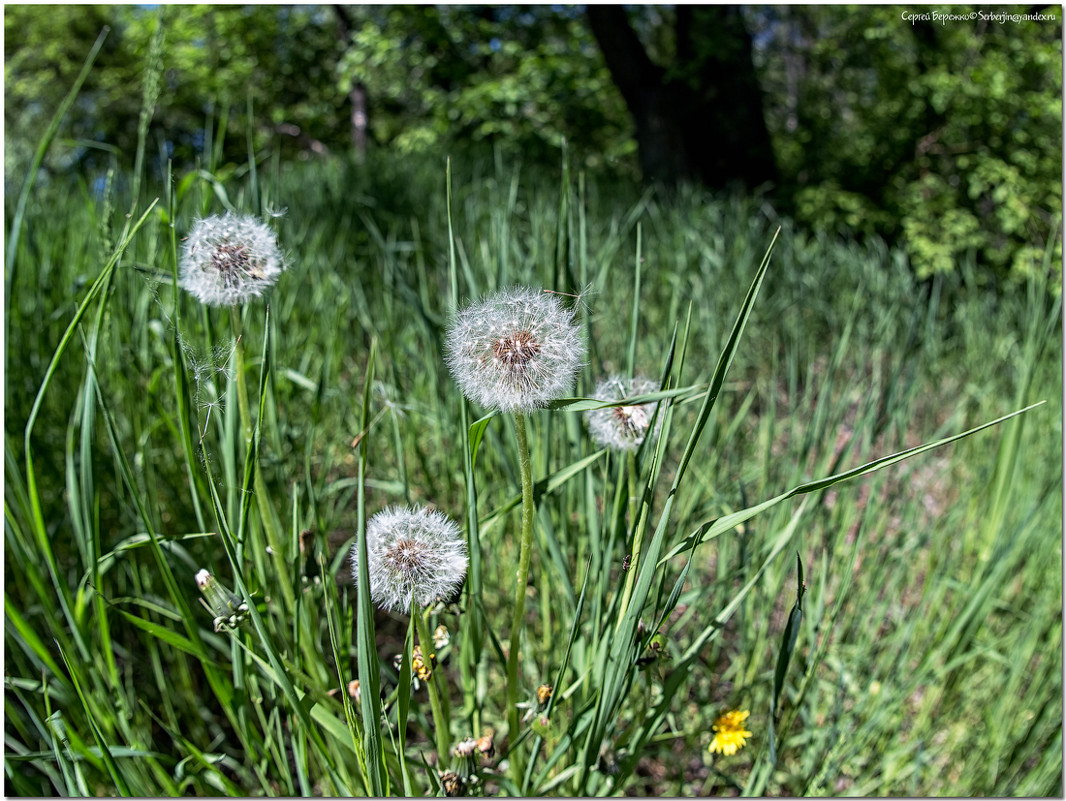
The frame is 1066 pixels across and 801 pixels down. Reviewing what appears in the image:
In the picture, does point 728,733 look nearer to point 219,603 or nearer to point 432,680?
point 432,680

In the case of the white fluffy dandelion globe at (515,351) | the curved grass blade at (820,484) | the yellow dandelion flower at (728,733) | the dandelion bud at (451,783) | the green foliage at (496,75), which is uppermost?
the green foliage at (496,75)

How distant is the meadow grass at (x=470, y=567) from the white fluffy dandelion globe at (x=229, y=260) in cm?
4

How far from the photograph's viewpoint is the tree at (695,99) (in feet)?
19.4

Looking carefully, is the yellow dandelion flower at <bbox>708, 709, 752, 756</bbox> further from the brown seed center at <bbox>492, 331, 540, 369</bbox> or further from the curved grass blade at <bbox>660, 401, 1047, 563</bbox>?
the brown seed center at <bbox>492, 331, 540, 369</bbox>

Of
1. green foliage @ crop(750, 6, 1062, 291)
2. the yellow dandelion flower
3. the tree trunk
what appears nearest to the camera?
the yellow dandelion flower

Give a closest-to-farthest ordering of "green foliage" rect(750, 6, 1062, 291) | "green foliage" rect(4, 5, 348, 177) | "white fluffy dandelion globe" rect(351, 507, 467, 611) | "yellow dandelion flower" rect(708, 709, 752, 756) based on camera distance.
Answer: "white fluffy dandelion globe" rect(351, 507, 467, 611) → "yellow dandelion flower" rect(708, 709, 752, 756) → "green foliage" rect(750, 6, 1062, 291) → "green foliage" rect(4, 5, 348, 177)

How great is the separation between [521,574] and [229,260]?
0.48 meters

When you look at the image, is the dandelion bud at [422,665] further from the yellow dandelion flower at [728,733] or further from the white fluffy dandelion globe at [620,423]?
the yellow dandelion flower at [728,733]

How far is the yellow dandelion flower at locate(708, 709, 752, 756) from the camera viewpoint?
959mm

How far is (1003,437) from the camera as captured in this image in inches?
55.9

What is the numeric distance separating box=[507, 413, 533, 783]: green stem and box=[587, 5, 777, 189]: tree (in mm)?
5578

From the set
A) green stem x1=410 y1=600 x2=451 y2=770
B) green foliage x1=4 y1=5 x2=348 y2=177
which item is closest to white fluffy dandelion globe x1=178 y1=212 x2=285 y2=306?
green stem x1=410 y1=600 x2=451 y2=770

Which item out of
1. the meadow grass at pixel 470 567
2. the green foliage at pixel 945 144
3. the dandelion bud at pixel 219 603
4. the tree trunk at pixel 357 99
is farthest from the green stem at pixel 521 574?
the tree trunk at pixel 357 99

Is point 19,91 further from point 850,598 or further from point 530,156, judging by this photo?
point 850,598
